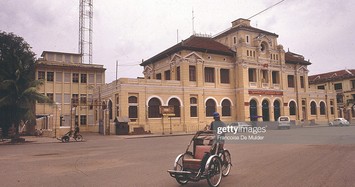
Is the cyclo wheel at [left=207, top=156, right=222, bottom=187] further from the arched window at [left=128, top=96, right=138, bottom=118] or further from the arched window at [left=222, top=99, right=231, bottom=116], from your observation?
the arched window at [left=222, top=99, right=231, bottom=116]

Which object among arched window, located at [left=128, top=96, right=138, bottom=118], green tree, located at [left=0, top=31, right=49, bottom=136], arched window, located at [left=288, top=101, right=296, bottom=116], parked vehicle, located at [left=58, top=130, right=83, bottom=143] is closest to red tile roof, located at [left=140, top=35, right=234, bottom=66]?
arched window, located at [left=128, top=96, right=138, bottom=118]

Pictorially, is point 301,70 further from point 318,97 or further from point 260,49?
point 260,49

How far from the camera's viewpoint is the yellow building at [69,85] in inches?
1735

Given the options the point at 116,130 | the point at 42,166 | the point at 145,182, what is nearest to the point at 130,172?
the point at 145,182

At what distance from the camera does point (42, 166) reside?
11.1m

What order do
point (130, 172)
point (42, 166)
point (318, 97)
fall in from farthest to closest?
1. point (318, 97)
2. point (42, 166)
3. point (130, 172)

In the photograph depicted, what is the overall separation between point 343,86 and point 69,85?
54756mm

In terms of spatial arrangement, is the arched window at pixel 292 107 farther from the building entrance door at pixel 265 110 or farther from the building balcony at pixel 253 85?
the building balcony at pixel 253 85

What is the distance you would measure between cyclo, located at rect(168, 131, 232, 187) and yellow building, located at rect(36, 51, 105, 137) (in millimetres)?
37203

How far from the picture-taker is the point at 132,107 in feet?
116

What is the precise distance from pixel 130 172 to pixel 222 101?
34453mm

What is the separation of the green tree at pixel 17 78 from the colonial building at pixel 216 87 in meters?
9.41

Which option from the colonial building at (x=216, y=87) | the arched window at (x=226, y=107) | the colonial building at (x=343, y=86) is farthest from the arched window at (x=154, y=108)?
the colonial building at (x=343, y=86)

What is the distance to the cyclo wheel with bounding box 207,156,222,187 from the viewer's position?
271 inches
